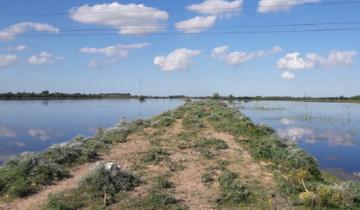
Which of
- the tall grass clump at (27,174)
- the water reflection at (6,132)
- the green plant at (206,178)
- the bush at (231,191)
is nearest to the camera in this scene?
the bush at (231,191)

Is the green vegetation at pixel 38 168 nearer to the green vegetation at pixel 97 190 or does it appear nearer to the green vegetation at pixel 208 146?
the green vegetation at pixel 97 190

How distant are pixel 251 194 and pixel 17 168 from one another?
6.18m

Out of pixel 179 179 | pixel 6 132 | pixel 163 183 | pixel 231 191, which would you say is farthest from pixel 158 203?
pixel 6 132

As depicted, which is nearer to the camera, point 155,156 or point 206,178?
point 206,178

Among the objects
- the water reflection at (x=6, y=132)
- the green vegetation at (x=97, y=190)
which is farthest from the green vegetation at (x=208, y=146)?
the water reflection at (x=6, y=132)

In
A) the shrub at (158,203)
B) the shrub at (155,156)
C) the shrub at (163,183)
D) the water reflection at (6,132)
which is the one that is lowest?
the water reflection at (6,132)

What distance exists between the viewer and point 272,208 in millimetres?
9320

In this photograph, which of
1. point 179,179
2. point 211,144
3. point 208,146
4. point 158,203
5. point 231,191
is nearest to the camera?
point 158,203

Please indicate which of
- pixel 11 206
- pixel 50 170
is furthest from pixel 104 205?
pixel 50 170

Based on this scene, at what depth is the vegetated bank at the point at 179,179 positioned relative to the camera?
9.72 meters

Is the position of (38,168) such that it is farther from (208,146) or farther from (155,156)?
(208,146)

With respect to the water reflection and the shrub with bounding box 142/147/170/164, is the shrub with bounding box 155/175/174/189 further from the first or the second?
the water reflection

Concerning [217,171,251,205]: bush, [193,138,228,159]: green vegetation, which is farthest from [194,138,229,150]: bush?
[217,171,251,205]: bush

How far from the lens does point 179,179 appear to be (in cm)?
1188
